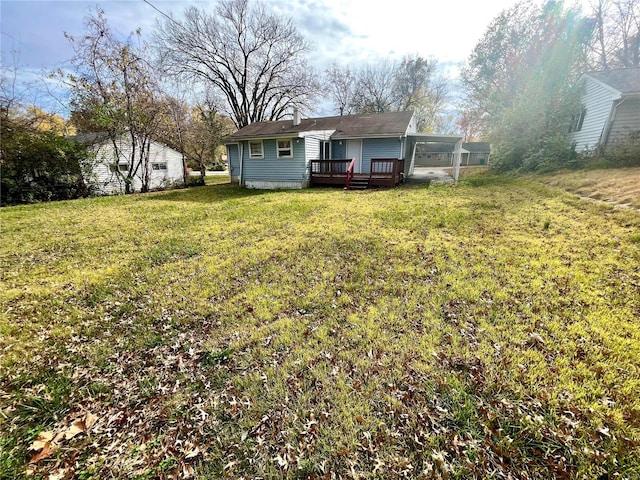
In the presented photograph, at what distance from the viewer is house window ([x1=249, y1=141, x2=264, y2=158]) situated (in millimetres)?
15062

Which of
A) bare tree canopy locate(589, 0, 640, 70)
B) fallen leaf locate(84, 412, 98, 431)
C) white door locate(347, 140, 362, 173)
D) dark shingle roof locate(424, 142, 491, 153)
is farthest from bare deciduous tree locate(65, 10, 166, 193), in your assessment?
dark shingle roof locate(424, 142, 491, 153)

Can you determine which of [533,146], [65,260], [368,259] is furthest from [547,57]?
[65,260]

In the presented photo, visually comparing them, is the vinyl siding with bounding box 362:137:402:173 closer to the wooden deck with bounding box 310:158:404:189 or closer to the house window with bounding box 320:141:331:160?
the wooden deck with bounding box 310:158:404:189

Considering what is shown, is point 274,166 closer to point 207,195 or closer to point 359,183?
point 207,195

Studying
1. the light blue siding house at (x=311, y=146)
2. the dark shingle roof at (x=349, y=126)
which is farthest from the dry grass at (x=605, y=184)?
the dark shingle roof at (x=349, y=126)

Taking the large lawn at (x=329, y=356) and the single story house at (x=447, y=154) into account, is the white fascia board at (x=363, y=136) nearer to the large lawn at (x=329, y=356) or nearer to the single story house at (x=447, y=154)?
the large lawn at (x=329, y=356)

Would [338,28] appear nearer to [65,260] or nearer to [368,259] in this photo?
[368,259]

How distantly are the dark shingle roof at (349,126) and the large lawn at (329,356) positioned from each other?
9.82 meters

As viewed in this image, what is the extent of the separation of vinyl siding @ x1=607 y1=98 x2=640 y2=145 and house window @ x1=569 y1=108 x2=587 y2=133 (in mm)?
1826

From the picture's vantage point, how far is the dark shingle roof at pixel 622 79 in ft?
39.8

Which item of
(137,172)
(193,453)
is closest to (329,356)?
(193,453)

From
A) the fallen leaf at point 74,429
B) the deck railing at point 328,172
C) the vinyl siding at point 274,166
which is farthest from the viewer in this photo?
the vinyl siding at point 274,166

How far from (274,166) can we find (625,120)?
16.8 metres

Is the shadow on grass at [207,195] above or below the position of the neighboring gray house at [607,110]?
below
